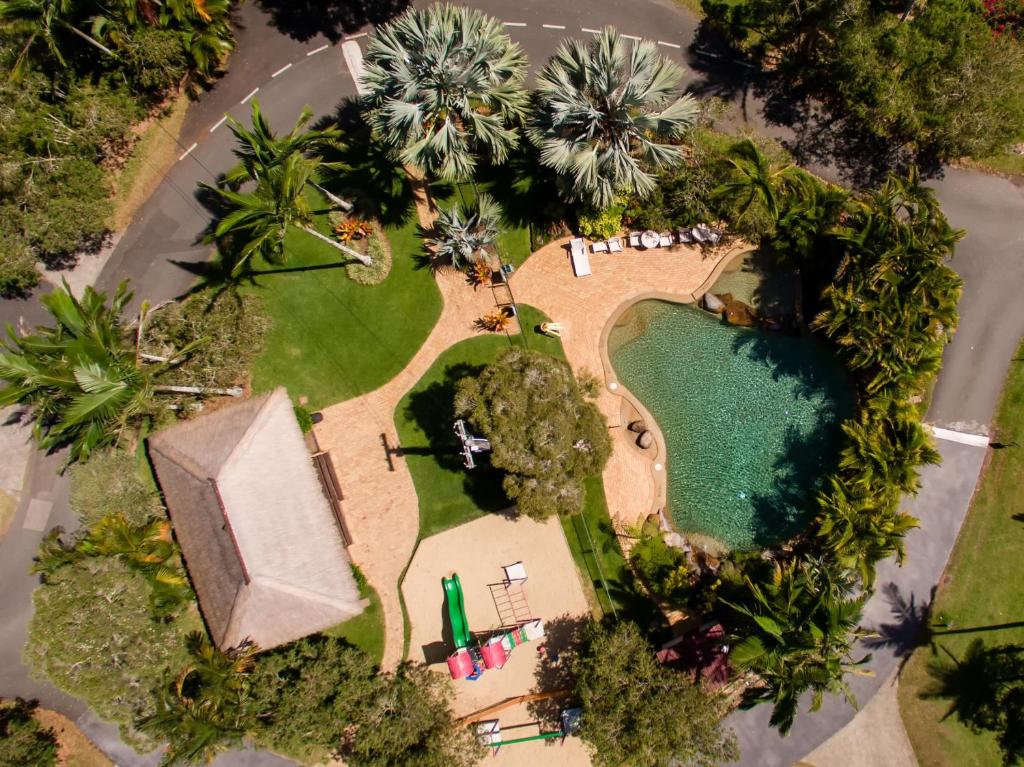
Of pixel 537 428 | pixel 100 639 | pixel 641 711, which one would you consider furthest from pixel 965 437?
pixel 100 639

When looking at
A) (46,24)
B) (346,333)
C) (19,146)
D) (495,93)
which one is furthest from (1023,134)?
(19,146)

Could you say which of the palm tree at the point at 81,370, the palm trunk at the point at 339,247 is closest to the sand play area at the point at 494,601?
the palm trunk at the point at 339,247

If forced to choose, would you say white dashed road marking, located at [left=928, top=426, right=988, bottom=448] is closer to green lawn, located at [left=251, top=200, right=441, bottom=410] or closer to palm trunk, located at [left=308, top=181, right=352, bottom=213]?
green lawn, located at [left=251, top=200, right=441, bottom=410]

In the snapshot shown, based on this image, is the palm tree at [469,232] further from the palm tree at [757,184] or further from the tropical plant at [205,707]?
the tropical plant at [205,707]

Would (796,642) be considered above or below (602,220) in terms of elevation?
below

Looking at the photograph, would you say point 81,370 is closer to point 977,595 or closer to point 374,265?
point 374,265

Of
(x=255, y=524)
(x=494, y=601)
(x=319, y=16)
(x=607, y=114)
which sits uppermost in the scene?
(x=319, y=16)

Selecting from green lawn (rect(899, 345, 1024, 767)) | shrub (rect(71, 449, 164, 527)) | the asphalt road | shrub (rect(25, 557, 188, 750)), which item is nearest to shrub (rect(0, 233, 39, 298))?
the asphalt road
